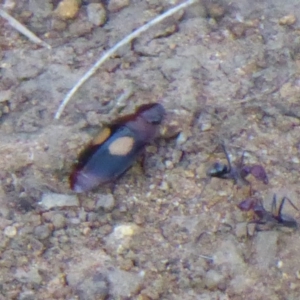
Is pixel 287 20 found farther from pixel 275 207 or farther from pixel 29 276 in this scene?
pixel 29 276

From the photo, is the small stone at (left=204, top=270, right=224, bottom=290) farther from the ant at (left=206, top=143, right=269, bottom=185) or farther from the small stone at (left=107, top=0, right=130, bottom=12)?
the small stone at (left=107, top=0, right=130, bottom=12)

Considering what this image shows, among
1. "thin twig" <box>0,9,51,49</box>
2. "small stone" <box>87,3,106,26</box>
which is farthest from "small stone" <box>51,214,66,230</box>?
"small stone" <box>87,3,106,26</box>

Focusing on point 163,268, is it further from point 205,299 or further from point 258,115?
point 258,115

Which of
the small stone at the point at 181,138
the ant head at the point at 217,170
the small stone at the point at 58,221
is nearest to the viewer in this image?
the small stone at the point at 58,221

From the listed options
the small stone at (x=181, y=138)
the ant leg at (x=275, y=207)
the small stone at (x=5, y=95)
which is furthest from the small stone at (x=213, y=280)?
the small stone at (x=5, y=95)

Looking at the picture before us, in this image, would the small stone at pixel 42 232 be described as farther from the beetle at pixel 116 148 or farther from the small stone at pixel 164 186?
the small stone at pixel 164 186

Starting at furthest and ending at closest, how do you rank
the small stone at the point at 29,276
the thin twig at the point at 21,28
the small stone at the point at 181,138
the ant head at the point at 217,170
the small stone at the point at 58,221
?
the thin twig at the point at 21,28
the small stone at the point at 181,138
the ant head at the point at 217,170
the small stone at the point at 58,221
the small stone at the point at 29,276

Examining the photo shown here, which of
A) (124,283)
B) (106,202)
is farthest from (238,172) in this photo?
(124,283)
